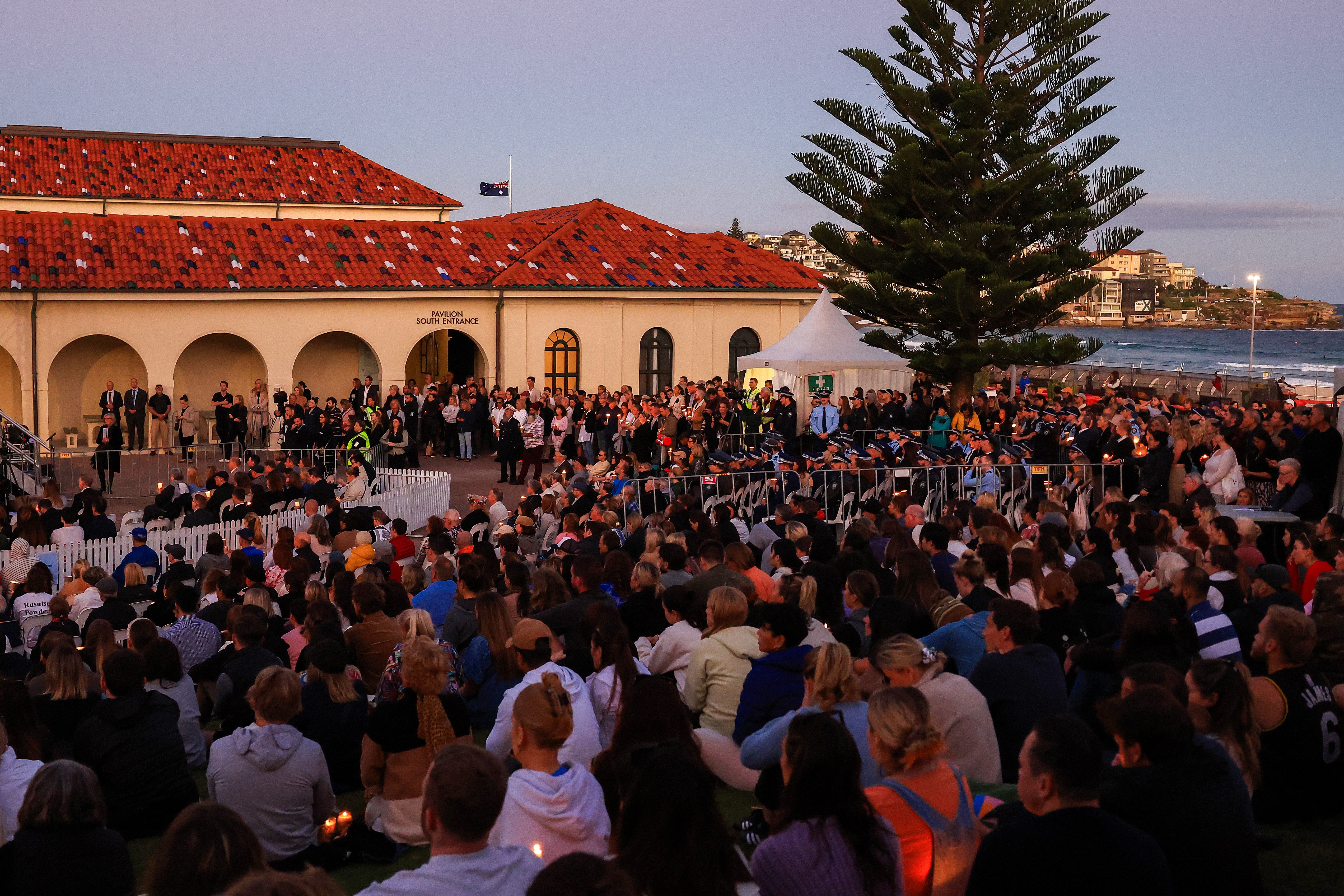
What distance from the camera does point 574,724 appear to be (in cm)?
475

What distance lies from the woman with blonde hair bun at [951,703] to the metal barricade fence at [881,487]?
7.85m

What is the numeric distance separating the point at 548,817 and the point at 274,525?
9914 millimetres

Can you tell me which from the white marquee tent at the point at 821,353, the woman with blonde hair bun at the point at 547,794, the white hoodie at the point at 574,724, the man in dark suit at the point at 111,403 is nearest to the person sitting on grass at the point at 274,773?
the white hoodie at the point at 574,724

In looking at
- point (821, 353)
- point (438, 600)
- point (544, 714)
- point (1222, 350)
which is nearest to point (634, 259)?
point (821, 353)

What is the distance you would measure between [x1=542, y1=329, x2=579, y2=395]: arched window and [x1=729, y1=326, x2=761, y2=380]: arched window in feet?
11.6

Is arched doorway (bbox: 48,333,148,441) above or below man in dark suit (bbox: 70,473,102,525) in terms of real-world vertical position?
above

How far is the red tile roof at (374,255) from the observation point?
71.6ft

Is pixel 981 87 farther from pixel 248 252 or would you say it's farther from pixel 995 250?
pixel 248 252

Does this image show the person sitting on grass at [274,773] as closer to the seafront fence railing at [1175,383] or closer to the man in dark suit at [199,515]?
the man in dark suit at [199,515]

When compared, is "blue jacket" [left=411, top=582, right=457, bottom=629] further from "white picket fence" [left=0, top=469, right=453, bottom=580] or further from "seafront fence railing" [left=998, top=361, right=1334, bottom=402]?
"seafront fence railing" [left=998, top=361, right=1334, bottom=402]

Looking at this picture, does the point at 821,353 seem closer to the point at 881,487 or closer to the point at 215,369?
the point at 881,487

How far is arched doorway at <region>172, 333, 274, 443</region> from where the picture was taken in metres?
23.8

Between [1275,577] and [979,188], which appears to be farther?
[979,188]

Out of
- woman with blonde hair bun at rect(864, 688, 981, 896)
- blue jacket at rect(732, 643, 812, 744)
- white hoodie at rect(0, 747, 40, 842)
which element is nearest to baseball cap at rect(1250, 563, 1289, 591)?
blue jacket at rect(732, 643, 812, 744)
